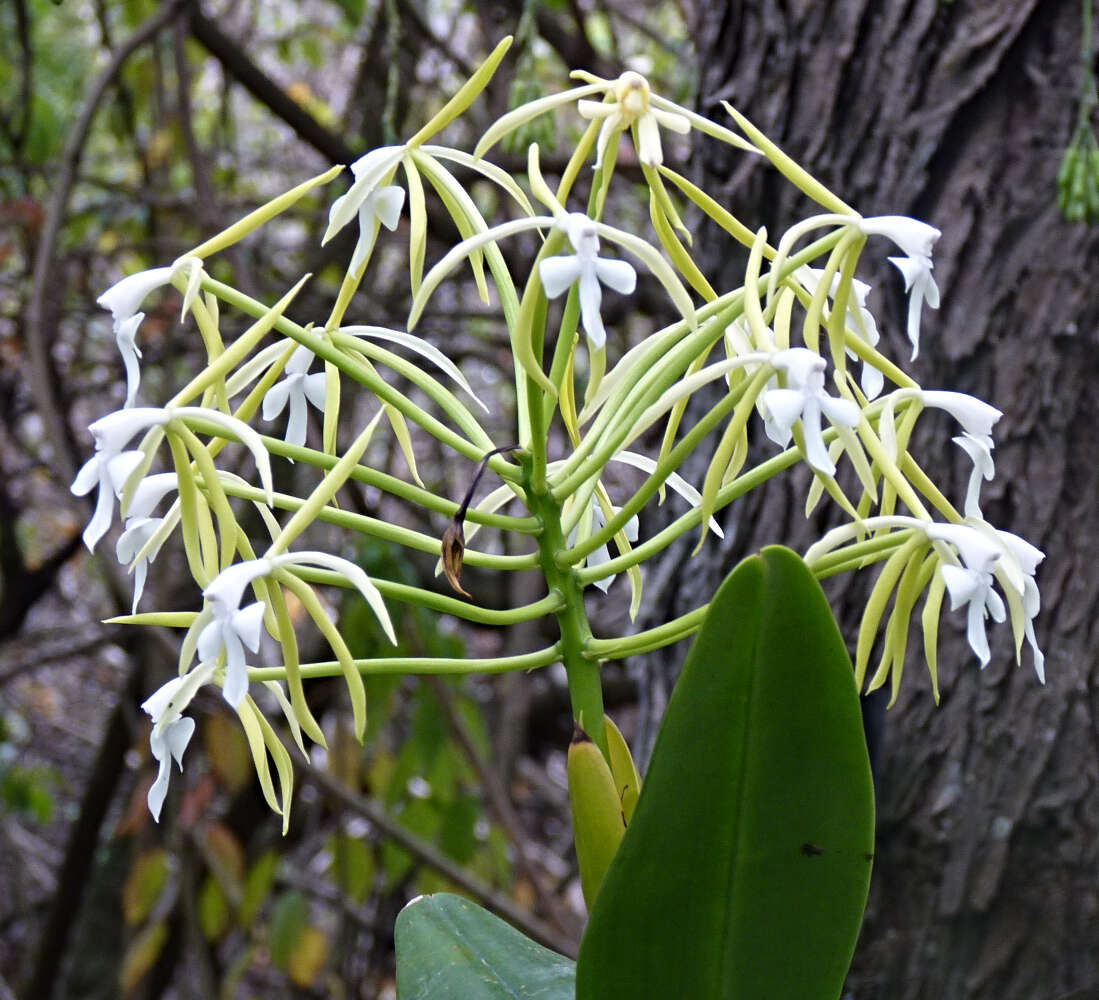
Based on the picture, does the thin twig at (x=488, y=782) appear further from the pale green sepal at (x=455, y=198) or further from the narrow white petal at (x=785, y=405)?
the narrow white petal at (x=785, y=405)

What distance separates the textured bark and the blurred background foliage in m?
0.35

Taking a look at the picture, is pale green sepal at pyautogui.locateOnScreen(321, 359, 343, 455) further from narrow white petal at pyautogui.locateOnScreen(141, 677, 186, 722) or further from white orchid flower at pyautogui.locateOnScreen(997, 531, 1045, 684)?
white orchid flower at pyautogui.locateOnScreen(997, 531, 1045, 684)

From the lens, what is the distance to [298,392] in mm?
567

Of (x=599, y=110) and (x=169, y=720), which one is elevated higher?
(x=599, y=110)

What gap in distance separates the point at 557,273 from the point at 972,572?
189 mm

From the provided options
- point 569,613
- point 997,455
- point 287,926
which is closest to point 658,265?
point 569,613

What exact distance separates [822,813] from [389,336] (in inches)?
11.5

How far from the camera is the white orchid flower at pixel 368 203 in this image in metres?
0.49

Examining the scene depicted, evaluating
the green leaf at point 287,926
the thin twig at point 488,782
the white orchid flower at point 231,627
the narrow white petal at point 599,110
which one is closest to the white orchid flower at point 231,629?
the white orchid flower at point 231,627

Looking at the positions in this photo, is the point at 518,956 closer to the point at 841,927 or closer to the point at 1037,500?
the point at 841,927

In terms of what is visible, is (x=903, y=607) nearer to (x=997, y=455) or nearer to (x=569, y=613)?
(x=569, y=613)

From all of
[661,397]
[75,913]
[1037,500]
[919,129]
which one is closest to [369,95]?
[919,129]

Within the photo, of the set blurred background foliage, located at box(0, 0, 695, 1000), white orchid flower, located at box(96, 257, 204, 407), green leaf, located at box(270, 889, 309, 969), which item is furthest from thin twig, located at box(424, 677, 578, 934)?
white orchid flower, located at box(96, 257, 204, 407)

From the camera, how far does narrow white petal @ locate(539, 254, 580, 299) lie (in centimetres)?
40
